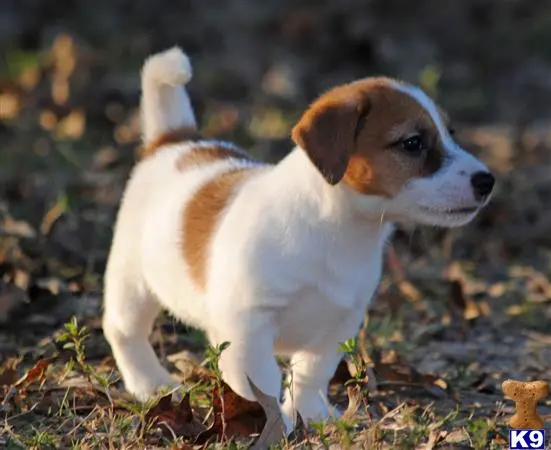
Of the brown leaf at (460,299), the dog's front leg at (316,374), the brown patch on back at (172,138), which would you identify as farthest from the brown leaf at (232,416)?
the brown leaf at (460,299)

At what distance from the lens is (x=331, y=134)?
4.15 m

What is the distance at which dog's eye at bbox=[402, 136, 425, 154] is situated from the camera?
421 cm

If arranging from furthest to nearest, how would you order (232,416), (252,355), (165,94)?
(165,94), (252,355), (232,416)

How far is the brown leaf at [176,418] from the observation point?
4102 mm

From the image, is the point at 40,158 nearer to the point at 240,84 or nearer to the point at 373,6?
the point at 240,84

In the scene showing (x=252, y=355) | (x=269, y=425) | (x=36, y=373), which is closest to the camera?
(x=269, y=425)

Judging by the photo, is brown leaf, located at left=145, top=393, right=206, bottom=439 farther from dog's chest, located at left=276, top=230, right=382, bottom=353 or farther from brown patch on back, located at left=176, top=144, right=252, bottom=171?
brown patch on back, located at left=176, top=144, right=252, bottom=171

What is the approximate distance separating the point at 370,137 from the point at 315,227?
0.33 meters

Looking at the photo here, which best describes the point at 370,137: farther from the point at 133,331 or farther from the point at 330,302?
the point at 133,331

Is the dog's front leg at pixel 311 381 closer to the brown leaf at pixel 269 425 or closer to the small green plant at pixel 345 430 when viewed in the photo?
the brown leaf at pixel 269 425

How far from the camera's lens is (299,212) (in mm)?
4242

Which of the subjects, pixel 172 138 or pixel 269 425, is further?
pixel 172 138

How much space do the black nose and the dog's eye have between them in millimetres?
191

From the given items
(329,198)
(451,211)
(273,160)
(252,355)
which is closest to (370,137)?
(329,198)
